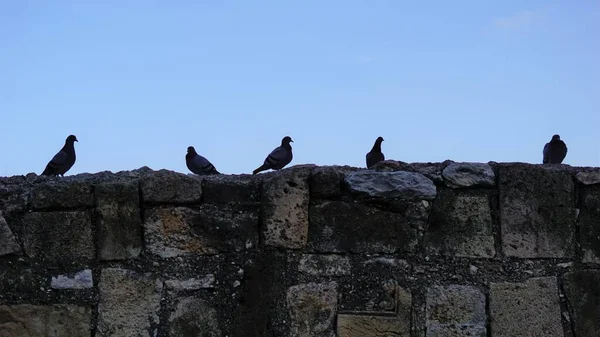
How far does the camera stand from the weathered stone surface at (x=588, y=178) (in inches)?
196

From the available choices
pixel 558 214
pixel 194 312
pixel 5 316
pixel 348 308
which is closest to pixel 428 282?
pixel 348 308

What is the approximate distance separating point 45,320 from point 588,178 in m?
2.82

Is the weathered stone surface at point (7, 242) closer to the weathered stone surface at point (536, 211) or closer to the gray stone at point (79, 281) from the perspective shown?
the gray stone at point (79, 281)

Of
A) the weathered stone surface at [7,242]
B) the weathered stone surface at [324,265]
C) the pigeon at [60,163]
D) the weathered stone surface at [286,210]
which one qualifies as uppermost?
the pigeon at [60,163]

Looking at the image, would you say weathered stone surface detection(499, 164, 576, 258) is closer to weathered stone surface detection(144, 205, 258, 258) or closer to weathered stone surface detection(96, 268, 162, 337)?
weathered stone surface detection(144, 205, 258, 258)

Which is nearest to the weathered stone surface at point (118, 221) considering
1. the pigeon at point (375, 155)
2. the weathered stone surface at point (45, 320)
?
the weathered stone surface at point (45, 320)

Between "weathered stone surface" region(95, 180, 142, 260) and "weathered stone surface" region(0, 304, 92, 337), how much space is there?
306 millimetres

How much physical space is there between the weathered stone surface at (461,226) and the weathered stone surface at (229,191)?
0.90 meters

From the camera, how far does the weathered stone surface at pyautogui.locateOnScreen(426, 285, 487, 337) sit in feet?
15.7

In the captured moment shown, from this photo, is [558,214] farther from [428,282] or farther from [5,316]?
[5,316]

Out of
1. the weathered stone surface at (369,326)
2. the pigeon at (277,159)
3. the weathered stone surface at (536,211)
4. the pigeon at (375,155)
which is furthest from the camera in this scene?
the pigeon at (375,155)

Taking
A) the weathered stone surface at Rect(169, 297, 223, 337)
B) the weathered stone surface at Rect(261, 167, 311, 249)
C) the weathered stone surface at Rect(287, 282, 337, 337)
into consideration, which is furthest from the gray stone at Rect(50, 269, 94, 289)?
the weathered stone surface at Rect(287, 282, 337, 337)

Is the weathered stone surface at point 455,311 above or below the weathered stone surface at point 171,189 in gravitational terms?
below

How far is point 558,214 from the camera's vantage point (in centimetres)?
491
